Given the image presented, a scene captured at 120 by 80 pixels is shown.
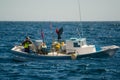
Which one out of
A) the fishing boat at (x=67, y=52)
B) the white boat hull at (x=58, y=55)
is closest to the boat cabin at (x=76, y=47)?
the fishing boat at (x=67, y=52)

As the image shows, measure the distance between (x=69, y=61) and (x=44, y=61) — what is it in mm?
2508

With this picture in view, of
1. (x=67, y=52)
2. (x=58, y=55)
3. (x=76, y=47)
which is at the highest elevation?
(x=76, y=47)

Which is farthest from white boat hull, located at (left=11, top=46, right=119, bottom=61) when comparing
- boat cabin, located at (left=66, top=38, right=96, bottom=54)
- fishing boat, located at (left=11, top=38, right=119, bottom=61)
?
boat cabin, located at (left=66, top=38, right=96, bottom=54)

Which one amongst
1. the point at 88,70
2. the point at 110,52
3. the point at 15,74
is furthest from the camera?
the point at 110,52

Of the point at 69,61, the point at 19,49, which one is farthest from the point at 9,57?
the point at 69,61

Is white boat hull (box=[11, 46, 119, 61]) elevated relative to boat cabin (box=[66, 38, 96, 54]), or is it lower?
lower

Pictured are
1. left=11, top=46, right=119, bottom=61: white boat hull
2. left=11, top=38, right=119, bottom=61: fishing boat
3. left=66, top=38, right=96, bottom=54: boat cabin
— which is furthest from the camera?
left=66, top=38, right=96, bottom=54: boat cabin

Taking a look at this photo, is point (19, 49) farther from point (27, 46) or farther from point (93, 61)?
point (93, 61)

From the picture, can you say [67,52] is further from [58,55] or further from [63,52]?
[58,55]

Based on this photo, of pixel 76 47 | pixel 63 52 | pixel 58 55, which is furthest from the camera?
pixel 63 52

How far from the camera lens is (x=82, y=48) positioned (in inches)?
1586

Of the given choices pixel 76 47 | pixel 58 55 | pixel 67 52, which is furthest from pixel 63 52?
pixel 58 55

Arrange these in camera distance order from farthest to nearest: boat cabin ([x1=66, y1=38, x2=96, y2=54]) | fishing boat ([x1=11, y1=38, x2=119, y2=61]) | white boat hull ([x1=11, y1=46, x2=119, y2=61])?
boat cabin ([x1=66, y1=38, x2=96, y2=54]), fishing boat ([x1=11, y1=38, x2=119, y2=61]), white boat hull ([x1=11, y1=46, x2=119, y2=61])

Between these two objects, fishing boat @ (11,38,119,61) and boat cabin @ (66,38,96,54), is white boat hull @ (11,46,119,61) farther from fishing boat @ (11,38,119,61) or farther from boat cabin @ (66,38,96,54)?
boat cabin @ (66,38,96,54)
